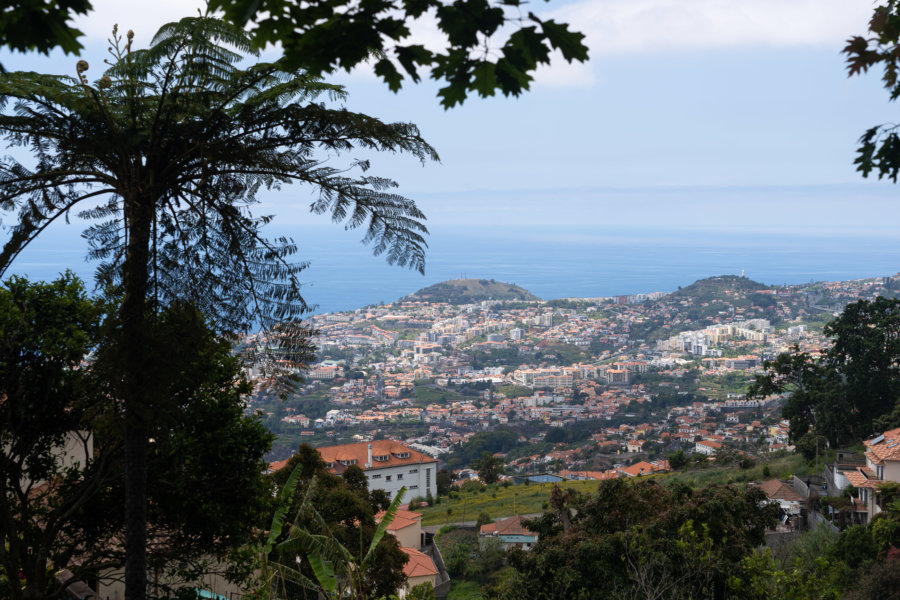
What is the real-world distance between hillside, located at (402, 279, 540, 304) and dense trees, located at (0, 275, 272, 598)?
13387 centimetres

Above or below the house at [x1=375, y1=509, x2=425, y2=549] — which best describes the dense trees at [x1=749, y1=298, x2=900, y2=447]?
above

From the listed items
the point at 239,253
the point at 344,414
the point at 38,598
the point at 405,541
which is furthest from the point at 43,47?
the point at 344,414

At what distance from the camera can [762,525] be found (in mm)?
10391

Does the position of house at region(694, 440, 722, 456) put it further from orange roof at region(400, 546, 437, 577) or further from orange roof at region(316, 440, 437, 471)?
orange roof at region(400, 546, 437, 577)

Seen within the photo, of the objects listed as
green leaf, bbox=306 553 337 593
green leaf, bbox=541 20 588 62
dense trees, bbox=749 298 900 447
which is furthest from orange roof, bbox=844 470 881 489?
green leaf, bbox=541 20 588 62

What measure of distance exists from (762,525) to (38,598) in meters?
9.37

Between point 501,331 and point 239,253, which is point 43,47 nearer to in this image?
point 239,253

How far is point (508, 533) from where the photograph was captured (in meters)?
21.6

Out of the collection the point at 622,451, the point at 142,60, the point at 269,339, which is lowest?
the point at 622,451

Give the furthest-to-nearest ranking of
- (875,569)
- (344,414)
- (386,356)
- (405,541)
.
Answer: (386,356) → (344,414) → (405,541) → (875,569)

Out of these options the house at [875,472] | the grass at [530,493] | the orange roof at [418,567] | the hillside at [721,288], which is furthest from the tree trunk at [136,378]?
the hillside at [721,288]

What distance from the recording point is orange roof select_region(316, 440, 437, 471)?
3328cm

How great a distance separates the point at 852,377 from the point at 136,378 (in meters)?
27.5

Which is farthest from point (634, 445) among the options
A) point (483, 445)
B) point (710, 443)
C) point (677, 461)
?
point (677, 461)
